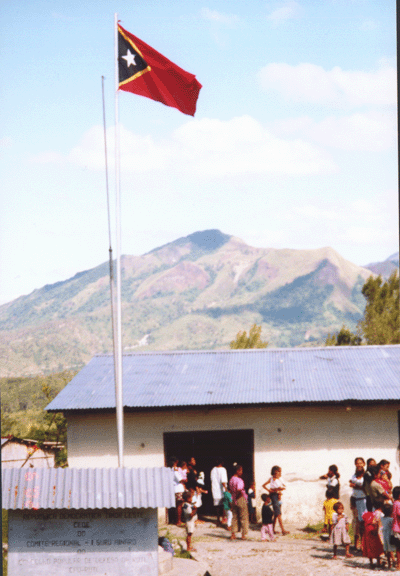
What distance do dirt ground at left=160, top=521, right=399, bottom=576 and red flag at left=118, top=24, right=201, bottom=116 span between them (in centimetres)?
764

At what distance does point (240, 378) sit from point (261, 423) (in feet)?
5.50

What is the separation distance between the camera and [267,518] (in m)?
13.8

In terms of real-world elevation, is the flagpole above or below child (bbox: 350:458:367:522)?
above

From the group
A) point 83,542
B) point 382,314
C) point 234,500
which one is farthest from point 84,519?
point 382,314

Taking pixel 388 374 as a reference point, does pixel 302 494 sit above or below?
below

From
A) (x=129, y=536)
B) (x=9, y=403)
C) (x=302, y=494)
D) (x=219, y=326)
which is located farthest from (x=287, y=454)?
(x=219, y=326)

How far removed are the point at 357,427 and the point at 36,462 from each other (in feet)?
43.0

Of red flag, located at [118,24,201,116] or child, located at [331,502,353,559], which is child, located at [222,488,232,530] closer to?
child, located at [331,502,353,559]

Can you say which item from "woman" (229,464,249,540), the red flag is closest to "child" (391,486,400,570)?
"woman" (229,464,249,540)

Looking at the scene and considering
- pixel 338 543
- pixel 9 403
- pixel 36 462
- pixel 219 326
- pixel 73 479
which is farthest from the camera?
pixel 219 326

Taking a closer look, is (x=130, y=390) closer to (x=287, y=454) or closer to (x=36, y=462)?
(x=287, y=454)

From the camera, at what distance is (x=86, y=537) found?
8.88m

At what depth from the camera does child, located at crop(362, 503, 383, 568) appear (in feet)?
37.5

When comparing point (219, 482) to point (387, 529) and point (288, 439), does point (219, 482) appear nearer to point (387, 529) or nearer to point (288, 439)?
point (288, 439)
